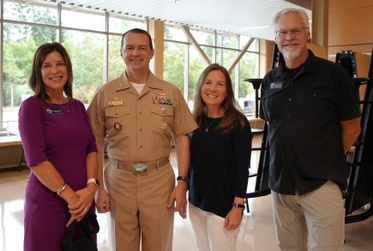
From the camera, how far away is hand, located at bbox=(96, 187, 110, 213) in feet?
6.60

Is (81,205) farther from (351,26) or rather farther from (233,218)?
(351,26)

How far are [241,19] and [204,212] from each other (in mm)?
7585

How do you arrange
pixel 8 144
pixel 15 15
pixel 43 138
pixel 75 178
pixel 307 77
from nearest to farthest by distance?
pixel 43 138 < pixel 75 178 < pixel 307 77 < pixel 8 144 < pixel 15 15

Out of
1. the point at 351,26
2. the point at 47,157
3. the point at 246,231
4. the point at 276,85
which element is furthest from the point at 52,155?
the point at 351,26

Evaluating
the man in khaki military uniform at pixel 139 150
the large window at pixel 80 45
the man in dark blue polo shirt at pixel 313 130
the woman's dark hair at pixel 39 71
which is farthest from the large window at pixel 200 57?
the woman's dark hair at pixel 39 71

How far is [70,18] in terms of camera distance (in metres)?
8.66

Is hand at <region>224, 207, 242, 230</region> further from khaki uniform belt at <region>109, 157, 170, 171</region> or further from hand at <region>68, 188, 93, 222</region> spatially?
hand at <region>68, 188, 93, 222</region>

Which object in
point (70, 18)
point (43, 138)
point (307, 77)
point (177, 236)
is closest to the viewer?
point (43, 138)

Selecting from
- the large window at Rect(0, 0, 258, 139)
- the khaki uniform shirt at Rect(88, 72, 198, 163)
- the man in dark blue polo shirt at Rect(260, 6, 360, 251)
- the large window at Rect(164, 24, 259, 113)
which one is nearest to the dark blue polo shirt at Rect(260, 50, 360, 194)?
the man in dark blue polo shirt at Rect(260, 6, 360, 251)

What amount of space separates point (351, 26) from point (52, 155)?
460 centimetres

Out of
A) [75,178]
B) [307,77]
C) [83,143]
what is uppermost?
[307,77]

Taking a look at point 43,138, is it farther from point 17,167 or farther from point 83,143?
point 17,167

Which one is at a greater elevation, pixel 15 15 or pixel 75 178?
pixel 15 15

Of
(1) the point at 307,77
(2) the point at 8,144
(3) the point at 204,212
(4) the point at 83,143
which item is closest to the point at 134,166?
(4) the point at 83,143
